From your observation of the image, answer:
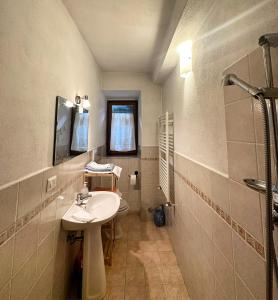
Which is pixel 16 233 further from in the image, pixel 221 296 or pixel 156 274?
pixel 156 274

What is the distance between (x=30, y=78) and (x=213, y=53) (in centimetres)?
107

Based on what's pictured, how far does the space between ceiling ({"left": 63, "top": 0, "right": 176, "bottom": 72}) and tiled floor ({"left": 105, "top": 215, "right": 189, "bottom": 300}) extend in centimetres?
230

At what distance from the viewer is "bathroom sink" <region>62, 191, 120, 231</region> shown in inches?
48.8

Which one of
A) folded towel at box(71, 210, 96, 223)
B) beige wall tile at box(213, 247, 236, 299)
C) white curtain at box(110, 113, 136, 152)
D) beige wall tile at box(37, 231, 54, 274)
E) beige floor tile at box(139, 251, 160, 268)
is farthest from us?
white curtain at box(110, 113, 136, 152)

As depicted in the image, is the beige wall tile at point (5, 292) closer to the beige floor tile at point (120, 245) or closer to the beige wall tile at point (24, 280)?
the beige wall tile at point (24, 280)

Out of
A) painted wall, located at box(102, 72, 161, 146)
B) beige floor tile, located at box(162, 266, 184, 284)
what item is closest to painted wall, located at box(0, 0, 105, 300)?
beige floor tile, located at box(162, 266, 184, 284)

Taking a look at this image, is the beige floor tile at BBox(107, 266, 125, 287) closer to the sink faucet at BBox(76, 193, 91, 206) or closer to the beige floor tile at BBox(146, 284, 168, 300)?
the beige floor tile at BBox(146, 284, 168, 300)

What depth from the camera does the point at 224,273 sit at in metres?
0.85

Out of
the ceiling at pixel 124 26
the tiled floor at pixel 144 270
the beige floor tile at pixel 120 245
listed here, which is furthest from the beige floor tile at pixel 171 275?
the ceiling at pixel 124 26

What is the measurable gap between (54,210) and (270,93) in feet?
4.34

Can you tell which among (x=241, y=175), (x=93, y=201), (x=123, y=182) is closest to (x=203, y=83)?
(x=241, y=175)

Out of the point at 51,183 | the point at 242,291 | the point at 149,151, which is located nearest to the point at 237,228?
the point at 242,291

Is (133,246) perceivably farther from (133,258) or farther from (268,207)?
(268,207)

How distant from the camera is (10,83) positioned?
708 mm
